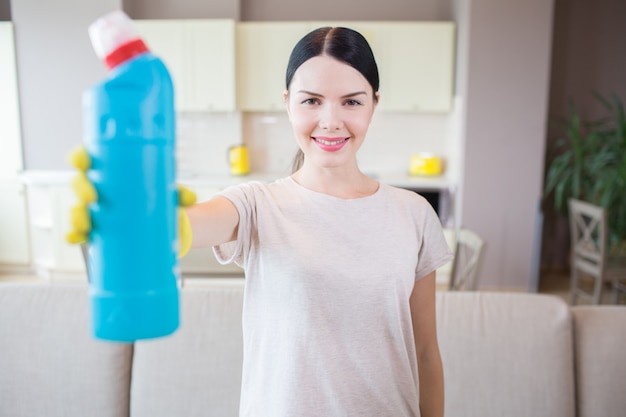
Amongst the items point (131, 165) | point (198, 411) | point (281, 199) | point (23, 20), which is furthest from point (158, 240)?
point (23, 20)

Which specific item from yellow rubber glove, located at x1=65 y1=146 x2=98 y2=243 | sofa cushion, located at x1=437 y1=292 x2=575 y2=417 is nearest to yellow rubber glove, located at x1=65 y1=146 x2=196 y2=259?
yellow rubber glove, located at x1=65 y1=146 x2=98 y2=243

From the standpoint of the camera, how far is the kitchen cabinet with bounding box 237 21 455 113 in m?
4.77

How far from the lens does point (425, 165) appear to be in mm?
5000

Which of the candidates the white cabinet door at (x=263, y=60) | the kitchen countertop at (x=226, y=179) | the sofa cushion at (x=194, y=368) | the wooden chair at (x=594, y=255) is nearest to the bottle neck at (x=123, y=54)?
the sofa cushion at (x=194, y=368)

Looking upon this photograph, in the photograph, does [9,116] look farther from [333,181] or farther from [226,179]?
[333,181]

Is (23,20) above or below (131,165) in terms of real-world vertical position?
above

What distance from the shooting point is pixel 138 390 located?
1.64 meters

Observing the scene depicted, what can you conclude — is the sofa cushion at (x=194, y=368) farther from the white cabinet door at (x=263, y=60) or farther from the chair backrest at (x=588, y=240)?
the white cabinet door at (x=263, y=60)

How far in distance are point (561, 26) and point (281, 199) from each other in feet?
15.9

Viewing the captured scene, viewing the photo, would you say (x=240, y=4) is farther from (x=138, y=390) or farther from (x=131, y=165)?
(x=131, y=165)

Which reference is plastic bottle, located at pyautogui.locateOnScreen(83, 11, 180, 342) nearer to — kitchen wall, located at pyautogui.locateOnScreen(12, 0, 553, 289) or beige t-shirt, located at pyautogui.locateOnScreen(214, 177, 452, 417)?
beige t-shirt, located at pyautogui.locateOnScreen(214, 177, 452, 417)

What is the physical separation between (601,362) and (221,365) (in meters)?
1.08

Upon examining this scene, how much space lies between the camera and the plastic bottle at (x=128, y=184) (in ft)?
1.74

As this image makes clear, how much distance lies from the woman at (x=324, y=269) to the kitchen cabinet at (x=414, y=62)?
389cm
